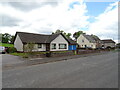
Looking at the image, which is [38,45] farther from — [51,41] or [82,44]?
[82,44]

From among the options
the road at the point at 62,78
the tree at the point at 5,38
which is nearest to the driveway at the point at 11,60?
the road at the point at 62,78

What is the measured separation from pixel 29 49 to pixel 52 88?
39.0 ft

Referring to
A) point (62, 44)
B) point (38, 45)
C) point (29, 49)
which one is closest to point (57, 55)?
point (29, 49)

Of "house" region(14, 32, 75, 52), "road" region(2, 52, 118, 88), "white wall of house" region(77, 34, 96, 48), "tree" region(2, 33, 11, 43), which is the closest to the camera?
"road" region(2, 52, 118, 88)

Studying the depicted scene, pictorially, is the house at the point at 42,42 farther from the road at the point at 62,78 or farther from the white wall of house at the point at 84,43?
the white wall of house at the point at 84,43

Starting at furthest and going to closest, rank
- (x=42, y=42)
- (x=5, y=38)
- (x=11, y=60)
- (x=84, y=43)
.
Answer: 1. (x=5, y=38)
2. (x=84, y=43)
3. (x=42, y=42)
4. (x=11, y=60)

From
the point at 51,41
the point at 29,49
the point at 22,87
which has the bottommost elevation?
the point at 22,87

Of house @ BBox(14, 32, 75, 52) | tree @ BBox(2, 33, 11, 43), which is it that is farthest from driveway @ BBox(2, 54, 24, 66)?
tree @ BBox(2, 33, 11, 43)

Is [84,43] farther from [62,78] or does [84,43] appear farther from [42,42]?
[62,78]

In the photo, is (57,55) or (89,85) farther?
(57,55)

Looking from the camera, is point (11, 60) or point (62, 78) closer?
point (62, 78)

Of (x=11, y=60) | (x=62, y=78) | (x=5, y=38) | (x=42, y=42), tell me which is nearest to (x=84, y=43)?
(x=42, y=42)

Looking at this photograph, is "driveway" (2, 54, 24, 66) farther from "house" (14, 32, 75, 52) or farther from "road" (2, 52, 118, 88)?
"house" (14, 32, 75, 52)

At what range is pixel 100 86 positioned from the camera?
4305 millimetres
